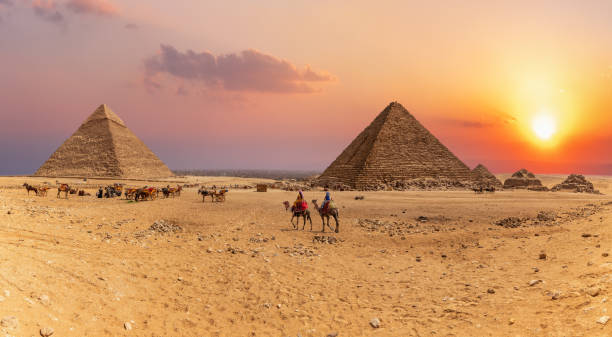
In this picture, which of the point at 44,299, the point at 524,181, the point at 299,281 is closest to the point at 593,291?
the point at 299,281

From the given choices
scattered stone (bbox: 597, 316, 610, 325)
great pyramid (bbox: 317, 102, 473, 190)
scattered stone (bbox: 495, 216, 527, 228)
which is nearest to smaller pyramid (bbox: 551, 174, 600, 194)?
great pyramid (bbox: 317, 102, 473, 190)

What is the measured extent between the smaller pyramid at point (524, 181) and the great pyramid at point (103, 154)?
277ft

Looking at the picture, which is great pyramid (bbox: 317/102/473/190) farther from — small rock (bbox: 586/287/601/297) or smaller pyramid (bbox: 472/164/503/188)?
small rock (bbox: 586/287/601/297)

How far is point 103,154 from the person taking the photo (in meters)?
76.2

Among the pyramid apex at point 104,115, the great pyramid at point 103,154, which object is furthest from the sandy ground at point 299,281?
the pyramid apex at point 104,115

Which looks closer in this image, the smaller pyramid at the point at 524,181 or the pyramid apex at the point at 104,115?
the smaller pyramid at the point at 524,181

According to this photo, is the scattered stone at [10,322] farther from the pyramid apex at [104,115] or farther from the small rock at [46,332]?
the pyramid apex at [104,115]

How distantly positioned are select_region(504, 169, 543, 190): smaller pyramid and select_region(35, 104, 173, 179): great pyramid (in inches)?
3319

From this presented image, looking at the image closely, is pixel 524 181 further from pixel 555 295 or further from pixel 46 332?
pixel 46 332

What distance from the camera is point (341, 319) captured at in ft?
19.7

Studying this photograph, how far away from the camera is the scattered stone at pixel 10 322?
4.12 m

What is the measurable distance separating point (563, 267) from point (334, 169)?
166 feet

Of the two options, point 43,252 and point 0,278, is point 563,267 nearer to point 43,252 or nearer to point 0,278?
point 0,278

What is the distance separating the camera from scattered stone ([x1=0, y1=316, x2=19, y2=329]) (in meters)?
4.12
